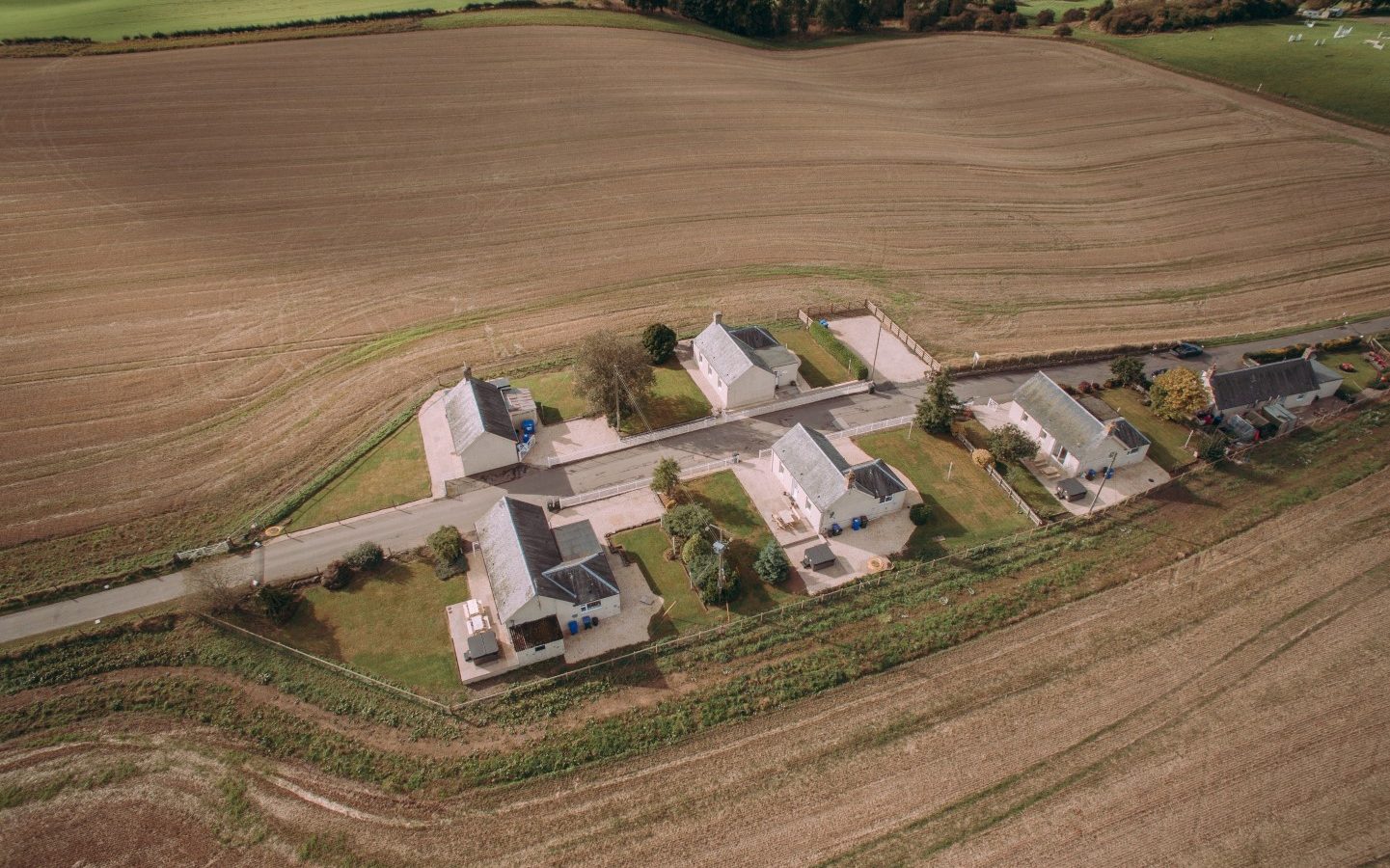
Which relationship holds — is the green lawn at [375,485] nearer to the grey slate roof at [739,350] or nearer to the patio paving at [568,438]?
the patio paving at [568,438]

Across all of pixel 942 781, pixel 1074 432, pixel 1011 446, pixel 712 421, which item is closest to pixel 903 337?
pixel 1011 446

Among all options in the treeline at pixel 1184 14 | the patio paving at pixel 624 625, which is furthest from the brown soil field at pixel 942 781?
the treeline at pixel 1184 14

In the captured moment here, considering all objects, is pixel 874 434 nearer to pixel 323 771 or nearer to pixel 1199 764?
pixel 1199 764

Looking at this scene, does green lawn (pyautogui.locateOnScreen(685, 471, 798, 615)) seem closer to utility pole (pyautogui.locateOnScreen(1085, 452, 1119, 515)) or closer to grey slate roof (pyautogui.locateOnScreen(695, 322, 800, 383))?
grey slate roof (pyautogui.locateOnScreen(695, 322, 800, 383))

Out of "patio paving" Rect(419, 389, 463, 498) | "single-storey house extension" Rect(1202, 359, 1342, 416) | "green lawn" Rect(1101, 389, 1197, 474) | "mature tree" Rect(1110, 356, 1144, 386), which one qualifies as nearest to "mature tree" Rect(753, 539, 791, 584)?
"patio paving" Rect(419, 389, 463, 498)

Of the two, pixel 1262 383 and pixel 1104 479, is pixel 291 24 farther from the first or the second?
pixel 1262 383

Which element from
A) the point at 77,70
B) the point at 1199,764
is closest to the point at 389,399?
the point at 1199,764
